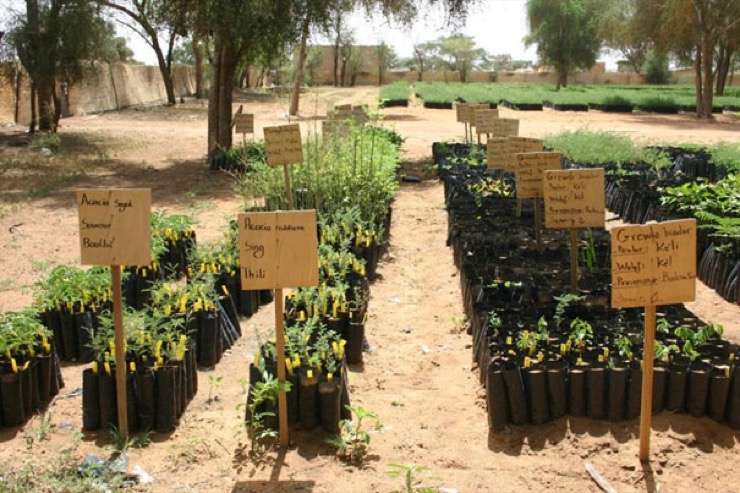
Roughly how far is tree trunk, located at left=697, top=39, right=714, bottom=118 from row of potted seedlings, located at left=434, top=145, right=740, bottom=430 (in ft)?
73.5

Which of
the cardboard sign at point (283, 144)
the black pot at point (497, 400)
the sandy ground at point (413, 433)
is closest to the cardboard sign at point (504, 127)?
the sandy ground at point (413, 433)

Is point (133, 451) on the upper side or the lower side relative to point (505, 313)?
lower

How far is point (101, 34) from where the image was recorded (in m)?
20.3

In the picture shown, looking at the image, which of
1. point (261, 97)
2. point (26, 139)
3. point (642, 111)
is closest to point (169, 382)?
point (26, 139)

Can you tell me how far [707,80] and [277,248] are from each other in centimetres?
2601

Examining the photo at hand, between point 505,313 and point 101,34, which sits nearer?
point 505,313

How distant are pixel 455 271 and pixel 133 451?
4.25m

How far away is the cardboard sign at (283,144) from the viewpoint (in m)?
7.50

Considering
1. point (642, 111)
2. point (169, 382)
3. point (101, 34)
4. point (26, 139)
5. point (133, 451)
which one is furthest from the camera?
point (642, 111)

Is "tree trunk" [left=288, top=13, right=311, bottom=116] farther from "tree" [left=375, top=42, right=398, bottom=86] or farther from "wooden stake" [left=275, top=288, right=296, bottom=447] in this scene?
"tree" [left=375, top=42, right=398, bottom=86]

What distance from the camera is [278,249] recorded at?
12.1ft

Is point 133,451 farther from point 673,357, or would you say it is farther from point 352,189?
point 352,189

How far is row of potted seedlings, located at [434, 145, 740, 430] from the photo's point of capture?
396 cm

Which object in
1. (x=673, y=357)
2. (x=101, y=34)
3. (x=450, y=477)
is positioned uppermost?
(x=101, y=34)
